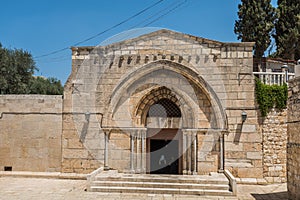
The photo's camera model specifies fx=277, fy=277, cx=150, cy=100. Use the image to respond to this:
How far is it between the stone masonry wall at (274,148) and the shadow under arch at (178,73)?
1.49m

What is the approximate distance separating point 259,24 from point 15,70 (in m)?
17.6

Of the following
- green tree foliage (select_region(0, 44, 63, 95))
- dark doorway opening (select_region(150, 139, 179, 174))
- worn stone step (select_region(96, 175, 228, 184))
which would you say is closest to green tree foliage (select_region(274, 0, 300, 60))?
dark doorway opening (select_region(150, 139, 179, 174))

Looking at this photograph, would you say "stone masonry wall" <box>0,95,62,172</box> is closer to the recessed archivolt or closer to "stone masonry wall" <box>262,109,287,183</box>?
the recessed archivolt

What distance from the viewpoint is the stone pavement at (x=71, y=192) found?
753cm

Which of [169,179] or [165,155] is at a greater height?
[165,155]

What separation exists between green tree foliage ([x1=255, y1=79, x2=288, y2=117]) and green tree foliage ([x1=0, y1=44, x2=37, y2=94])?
17449 mm

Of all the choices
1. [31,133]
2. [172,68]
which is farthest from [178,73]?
[31,133]

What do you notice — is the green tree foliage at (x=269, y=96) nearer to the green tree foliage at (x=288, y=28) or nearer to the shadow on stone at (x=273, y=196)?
the shadow on stone at (x=273, y=196)

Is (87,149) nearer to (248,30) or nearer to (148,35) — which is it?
(148,35)

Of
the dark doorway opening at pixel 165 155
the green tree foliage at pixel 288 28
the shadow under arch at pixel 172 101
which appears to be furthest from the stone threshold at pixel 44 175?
the green tree foliage at pixel 288 28

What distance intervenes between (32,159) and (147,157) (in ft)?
13.8

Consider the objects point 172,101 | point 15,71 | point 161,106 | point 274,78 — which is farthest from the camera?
point 15,71

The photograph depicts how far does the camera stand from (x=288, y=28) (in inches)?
726

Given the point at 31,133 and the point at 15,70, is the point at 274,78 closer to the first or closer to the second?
the point at 31,133
